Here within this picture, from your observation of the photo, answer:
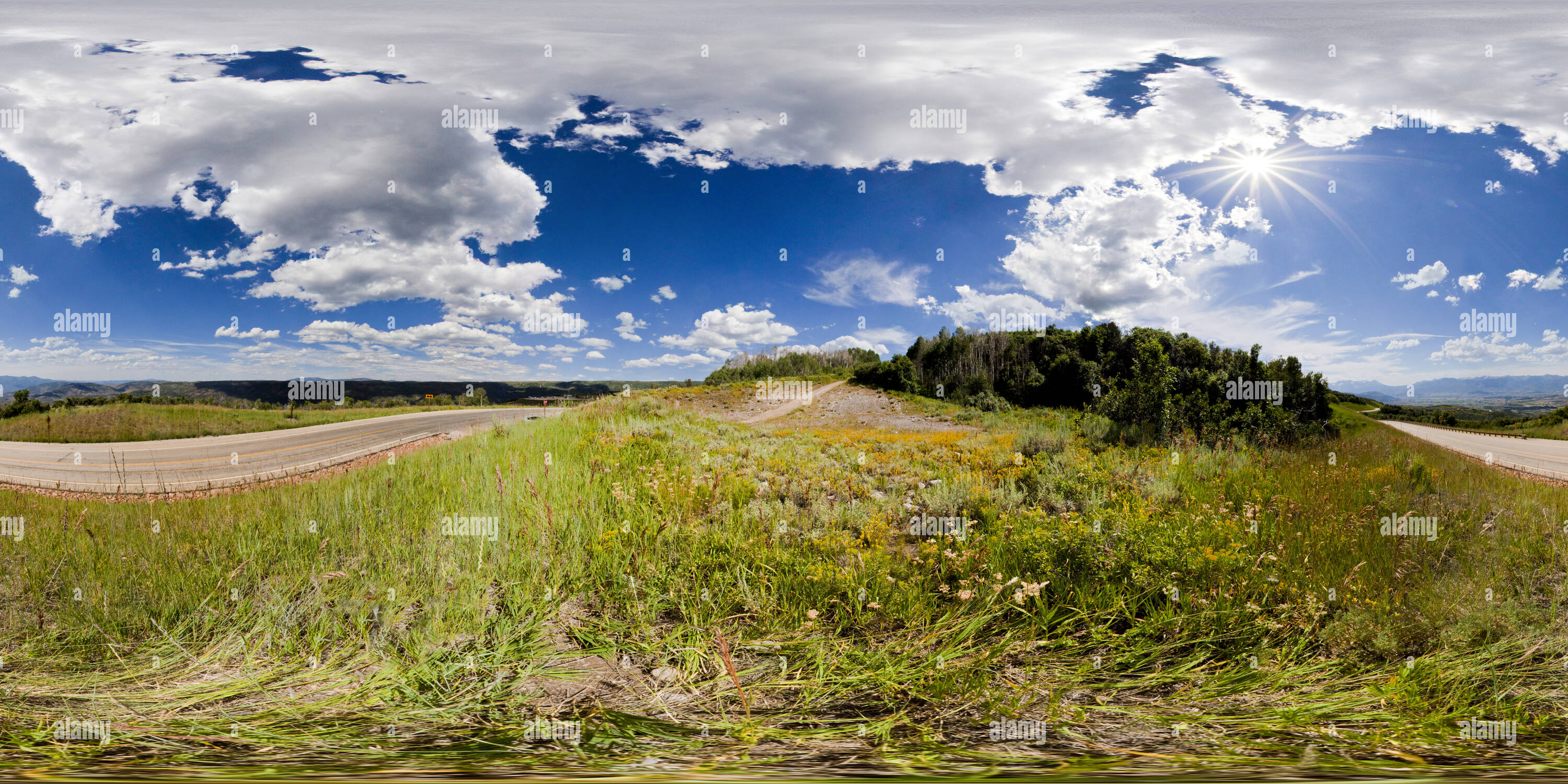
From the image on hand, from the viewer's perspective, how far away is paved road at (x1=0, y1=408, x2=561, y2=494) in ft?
21.8

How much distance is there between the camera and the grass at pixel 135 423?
10.8 m

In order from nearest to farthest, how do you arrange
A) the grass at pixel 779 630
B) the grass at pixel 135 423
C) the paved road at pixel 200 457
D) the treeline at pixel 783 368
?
the grass at pixel 779 630
the paved road at pixel 200 457
the grass at pixel 135 423
the treeline at pixel 783 368

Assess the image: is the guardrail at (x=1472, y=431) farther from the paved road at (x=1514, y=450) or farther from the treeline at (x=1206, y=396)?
the treeline at (x=1206, y=396)

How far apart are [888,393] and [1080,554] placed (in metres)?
21.4

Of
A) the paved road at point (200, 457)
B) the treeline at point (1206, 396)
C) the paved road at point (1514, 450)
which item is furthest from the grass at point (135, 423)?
the paved road at point (1514, 450)

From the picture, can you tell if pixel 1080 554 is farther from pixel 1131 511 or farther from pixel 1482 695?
pixel 1482 695

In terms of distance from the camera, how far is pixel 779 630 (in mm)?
2918

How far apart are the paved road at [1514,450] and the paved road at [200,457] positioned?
13.7 meters

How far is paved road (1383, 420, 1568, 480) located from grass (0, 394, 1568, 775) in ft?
5.95

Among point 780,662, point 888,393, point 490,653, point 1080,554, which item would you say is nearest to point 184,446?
point 490,653

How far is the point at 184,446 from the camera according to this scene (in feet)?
39.5

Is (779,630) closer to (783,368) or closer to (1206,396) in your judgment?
(1206,396)

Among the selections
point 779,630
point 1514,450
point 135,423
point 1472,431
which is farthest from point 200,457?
point 1472,431

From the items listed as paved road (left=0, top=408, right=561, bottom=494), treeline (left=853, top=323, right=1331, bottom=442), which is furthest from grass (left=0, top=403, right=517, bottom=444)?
treeline (left=853, top=323, right=1331, bottom=442)
